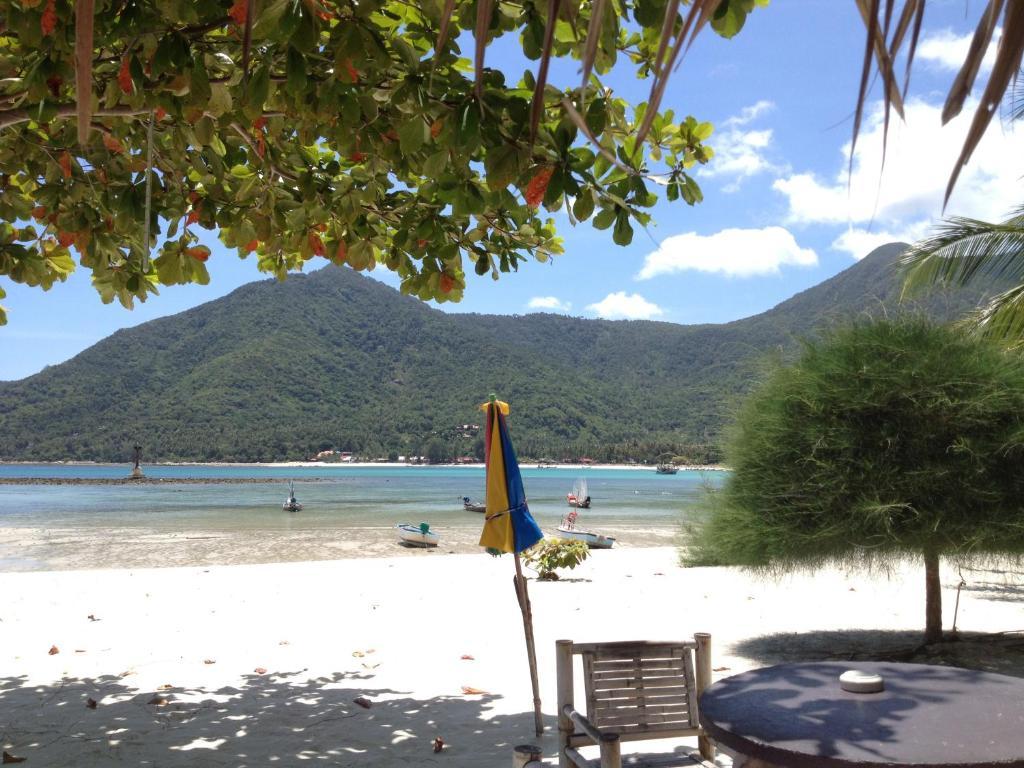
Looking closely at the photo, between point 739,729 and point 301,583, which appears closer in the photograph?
point 739,729

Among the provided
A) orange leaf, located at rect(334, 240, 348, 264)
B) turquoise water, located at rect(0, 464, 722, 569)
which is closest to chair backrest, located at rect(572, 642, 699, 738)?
orange leaf, located at rect(334, 240, 348, 264)

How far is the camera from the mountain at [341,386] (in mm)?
119250

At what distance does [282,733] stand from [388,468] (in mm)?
138316

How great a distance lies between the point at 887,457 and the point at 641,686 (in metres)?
3.80

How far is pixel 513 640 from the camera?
24.5 ft

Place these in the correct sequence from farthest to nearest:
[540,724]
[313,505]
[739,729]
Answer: [313,505], [540,724], [739,729]

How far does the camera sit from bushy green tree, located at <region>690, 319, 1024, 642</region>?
6320 mm

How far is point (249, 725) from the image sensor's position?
16.9ft

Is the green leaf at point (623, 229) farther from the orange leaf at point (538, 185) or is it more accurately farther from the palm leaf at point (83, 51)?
the palm leaf at point (83, 51)

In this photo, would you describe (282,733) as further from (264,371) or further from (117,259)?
(264,371)

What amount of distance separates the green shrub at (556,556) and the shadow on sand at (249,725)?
17.3 ft

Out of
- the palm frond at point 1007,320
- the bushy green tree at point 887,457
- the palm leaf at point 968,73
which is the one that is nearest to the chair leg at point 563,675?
the palm leaf at point 968,73

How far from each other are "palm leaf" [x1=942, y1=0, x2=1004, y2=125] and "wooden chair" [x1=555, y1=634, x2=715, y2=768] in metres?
3.22

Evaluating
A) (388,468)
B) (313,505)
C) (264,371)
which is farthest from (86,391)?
(313,505)
